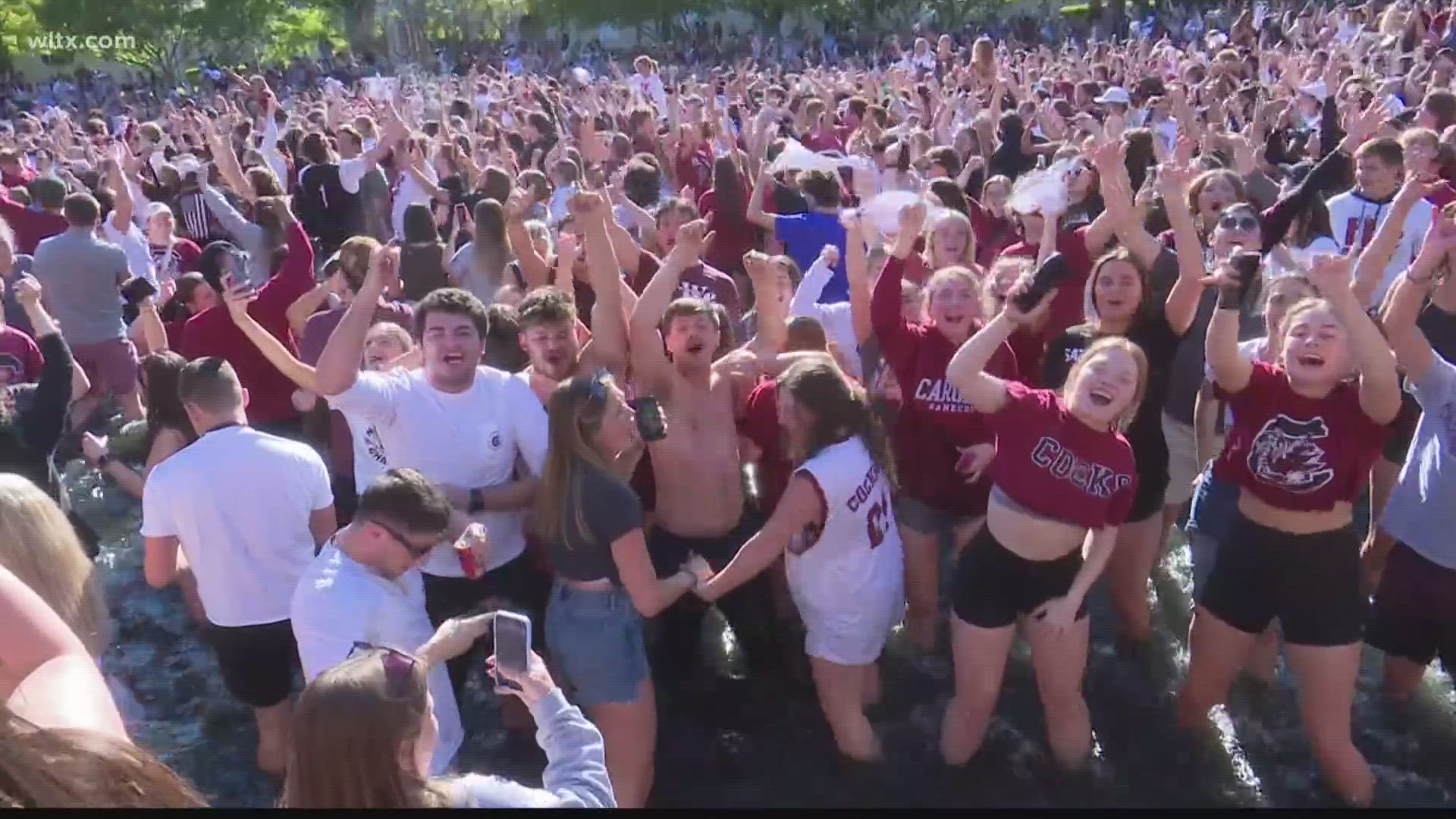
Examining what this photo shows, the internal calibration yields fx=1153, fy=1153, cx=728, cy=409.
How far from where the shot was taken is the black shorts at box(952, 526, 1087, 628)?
3.68m

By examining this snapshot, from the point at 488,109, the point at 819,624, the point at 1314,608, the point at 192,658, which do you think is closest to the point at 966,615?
the point at 819,624

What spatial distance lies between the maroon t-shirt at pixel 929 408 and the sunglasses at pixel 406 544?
6.86 ft

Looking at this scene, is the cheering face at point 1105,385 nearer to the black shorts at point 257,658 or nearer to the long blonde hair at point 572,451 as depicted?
the long blonde hair at point 572,451

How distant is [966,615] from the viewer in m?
3.77

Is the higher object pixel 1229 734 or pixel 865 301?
pixel 865 301

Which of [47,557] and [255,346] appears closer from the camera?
[47,557]

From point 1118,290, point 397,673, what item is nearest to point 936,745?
point 1118,290

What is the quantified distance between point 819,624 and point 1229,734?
1637 millimetres

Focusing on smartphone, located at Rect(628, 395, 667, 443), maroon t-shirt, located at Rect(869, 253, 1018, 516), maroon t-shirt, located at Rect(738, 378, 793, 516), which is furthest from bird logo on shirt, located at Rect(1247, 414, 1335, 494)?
smartphone, located at Rect(628, 395, 667, 443)

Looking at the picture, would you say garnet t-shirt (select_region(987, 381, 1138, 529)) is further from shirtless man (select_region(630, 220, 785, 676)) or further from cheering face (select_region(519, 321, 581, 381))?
cheering face (select_region(519, 321, 581, 381))

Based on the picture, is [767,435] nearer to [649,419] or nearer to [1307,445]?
[649,419]

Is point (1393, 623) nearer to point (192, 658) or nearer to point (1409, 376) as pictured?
point (1409, 376)

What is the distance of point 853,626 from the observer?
382 cm

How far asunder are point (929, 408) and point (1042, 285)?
0.93m
